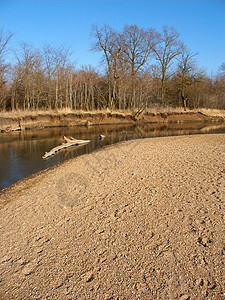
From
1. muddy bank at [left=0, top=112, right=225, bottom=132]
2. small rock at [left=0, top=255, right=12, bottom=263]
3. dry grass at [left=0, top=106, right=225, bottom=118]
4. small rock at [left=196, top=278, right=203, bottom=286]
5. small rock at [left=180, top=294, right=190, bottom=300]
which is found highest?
dry grass at [left=0, top=106, right=225, bottom=118]

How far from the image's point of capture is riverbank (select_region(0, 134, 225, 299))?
10.9 ft

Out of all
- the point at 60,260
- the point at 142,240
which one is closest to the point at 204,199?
the point at 142,240

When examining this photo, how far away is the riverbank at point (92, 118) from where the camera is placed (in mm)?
25725

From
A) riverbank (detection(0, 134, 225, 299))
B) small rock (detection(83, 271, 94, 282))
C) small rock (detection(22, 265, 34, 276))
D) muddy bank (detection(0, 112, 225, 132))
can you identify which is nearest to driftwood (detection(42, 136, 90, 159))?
riverbank (detection(0, 134, 225, 299))

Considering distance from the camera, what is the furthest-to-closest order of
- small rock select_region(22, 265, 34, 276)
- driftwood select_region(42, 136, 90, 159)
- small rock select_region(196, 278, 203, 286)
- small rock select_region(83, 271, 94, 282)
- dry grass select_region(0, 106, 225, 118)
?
dry grass select_region(0, 106, 225, 118) → driftwood select_region(42, 136, 90, 159) → small rock select_region(22, 265, 34, 276) → small rock select_region(83, 271, 94, 282) → small rock select_region(196, 278, 203, 286)

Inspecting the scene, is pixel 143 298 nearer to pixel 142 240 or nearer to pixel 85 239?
pixel 142 240

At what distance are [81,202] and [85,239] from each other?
166 centimetres

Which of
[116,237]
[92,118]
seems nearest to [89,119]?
[92,118]

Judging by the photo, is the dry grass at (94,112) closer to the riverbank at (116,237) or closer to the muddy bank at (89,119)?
the muddy bank at (89,119)

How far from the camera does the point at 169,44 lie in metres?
37.5

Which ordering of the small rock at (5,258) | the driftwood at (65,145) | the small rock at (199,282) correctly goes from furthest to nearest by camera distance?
the driftwood at (65,145) < the small rock at (5,258) < the small rock at (199,282)

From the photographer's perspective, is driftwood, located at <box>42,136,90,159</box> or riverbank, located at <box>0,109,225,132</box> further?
riverbank, located at <box>0,109,225,132</box>

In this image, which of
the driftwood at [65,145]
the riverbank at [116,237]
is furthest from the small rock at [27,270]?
the driftwood at [65,145]

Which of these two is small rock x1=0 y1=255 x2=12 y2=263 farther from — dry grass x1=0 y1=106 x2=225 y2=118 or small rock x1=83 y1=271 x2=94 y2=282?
dry grass x1=0 y1=106 x2=225 y2=118
